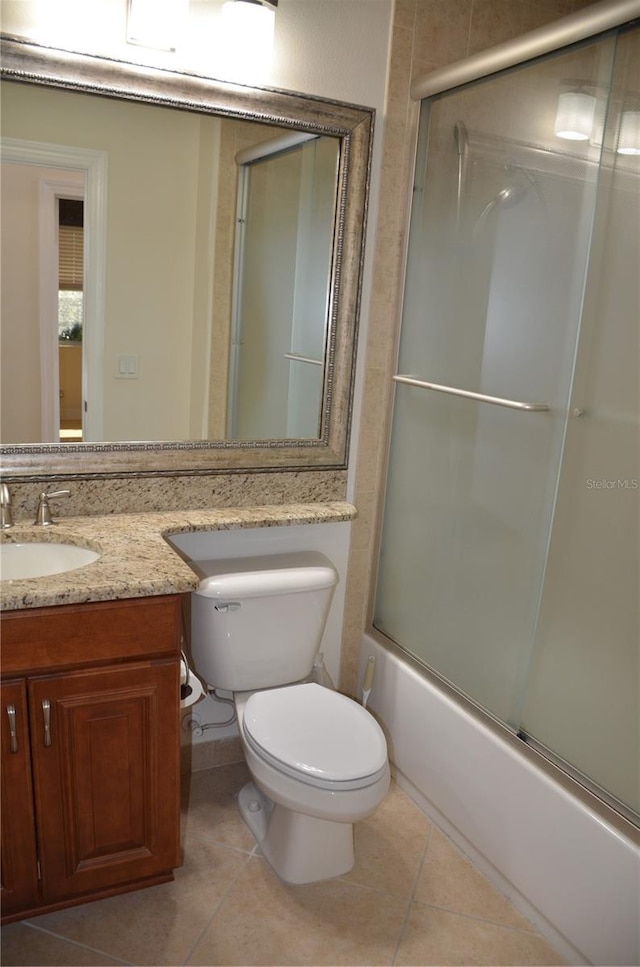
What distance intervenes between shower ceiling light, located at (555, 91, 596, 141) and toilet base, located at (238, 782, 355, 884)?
5.59 ft

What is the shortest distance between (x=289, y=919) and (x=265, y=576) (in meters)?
0.82

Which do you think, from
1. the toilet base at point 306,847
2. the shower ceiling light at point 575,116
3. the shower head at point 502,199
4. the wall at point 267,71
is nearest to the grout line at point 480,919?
the toilet base at point 306,847

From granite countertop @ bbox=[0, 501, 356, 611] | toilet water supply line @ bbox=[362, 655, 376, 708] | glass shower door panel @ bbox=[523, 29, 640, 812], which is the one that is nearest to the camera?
granite countertop @ bbox=[0, 501, 356, 611]

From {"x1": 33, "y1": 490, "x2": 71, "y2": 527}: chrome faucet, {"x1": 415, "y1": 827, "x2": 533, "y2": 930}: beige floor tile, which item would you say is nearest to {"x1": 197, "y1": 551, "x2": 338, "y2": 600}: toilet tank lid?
{"x1": 33, "y1": 490, "x2": 71, "y2": 527}: chrome faucet

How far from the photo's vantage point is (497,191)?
1.96 metres

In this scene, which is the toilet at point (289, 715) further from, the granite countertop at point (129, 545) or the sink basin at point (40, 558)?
the sink basin at point (40, 558)

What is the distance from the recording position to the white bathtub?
1.64 meters

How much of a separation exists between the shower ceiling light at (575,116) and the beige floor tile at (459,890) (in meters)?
1.82

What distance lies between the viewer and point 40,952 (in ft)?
5.61

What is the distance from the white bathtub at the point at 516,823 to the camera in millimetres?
1637

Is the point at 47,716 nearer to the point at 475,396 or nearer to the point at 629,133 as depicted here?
the point at 475,396

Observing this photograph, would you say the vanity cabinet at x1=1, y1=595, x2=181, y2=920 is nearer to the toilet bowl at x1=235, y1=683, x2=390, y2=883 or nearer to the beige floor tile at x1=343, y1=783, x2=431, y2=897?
the toilet bowl at x1=235, y1=683, x2=390, y2=883

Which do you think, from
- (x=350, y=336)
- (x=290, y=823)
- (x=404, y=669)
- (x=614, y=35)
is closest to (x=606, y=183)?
(x=614, y=35)

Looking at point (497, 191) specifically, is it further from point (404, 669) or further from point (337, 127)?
point (404, 669)
